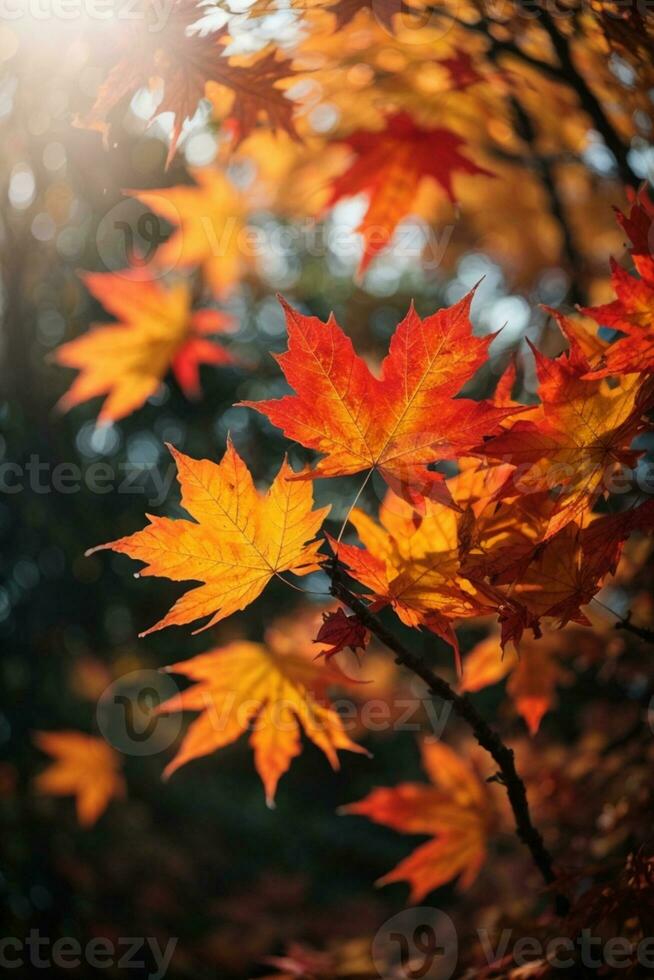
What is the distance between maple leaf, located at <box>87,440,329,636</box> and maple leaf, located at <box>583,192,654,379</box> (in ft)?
1.09

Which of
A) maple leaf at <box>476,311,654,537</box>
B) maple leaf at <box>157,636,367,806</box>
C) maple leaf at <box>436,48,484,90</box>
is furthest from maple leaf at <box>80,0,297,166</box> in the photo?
maple leaf at <box>157,636,367,806</box>

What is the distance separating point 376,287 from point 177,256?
7.24 ft

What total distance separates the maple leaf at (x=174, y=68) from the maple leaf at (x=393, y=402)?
47 centimetres

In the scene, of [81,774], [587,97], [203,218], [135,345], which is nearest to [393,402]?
[587,97]

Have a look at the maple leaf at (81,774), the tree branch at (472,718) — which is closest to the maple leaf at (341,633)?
the tree branch at (472,718)

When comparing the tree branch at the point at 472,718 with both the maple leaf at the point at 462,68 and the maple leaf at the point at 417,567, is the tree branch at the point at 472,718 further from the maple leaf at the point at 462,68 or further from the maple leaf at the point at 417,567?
the maple leaf at the point at 462,68

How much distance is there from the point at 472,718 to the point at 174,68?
953 mm

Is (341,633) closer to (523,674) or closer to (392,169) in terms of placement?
(523,674)

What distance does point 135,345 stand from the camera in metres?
1.91

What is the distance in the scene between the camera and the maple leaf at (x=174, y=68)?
1025 mm

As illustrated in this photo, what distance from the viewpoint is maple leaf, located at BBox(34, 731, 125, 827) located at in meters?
2.71

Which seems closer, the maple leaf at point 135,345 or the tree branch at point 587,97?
the tree branch at point 587,97

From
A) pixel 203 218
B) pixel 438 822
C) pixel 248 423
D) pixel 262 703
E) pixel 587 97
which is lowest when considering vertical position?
pixel 248 423

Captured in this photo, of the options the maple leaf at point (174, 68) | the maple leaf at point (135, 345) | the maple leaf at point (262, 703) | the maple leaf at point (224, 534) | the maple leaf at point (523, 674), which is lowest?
the maple leaf at point (523, 674)
